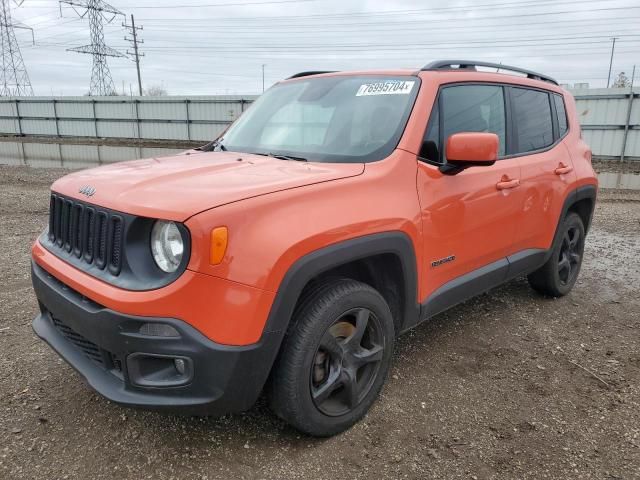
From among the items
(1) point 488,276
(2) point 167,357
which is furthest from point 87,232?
(1) point 488,276

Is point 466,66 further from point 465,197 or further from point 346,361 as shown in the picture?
point 346,361

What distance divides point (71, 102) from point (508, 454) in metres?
30.9

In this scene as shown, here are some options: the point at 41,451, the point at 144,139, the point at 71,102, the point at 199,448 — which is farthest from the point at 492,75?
the point at 71,102

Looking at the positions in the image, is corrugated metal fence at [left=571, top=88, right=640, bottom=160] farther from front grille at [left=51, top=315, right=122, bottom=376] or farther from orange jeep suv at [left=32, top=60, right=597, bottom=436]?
front grille at [left=51, top=315, right=122, bottom=376]

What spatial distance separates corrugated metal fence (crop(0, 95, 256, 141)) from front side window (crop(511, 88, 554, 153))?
18913 mm

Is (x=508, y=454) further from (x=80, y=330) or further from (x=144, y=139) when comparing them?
(x=144, y=139)

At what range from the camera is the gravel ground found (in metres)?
2.44

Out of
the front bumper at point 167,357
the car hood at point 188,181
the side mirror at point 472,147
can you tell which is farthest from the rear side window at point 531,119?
the front bumper at point 167,357

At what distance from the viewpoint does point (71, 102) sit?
28.3 metres

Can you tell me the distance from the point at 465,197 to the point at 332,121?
0.94m

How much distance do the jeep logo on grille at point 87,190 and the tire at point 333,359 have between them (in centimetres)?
112

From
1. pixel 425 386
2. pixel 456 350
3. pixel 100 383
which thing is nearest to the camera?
pixel 100 383

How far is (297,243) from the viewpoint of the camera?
7.23 ft

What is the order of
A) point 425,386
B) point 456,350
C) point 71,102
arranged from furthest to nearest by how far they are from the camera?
point 71,102, point 456,350, point 425,386
